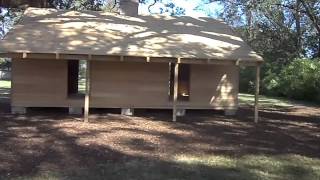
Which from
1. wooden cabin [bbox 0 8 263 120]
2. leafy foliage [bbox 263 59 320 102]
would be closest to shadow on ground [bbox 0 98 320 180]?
wooden cabin [bbox 0 8 263 120]

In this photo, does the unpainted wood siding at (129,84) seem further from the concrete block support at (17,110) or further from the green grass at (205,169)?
the green grass at (205,169)

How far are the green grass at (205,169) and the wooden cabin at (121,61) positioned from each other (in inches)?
215

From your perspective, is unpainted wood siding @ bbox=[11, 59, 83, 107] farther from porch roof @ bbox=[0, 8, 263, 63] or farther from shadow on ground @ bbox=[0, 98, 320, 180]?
porch roof @ bbox=[0, 8, 263, 63]

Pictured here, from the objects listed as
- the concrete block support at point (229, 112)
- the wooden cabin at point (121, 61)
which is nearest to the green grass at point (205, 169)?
the wooden cabin at point (121, 61)

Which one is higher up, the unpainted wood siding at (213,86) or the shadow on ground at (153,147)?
the unpainted wood siding at (213,86)

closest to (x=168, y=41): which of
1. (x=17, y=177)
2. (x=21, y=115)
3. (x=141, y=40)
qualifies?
(x=141, y=40)

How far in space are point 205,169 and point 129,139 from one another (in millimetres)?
3098

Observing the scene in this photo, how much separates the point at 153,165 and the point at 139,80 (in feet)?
24.9

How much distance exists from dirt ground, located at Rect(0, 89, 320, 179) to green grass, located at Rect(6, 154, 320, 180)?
75mm

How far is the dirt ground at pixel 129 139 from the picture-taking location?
852 centimetres

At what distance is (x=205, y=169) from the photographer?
8.20 metres

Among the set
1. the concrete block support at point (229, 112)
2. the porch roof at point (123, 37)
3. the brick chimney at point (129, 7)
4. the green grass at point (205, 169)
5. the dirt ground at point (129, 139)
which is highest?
the brick chimney at point (129, 7)

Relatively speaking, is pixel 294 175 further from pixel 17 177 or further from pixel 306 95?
pixel 306 95

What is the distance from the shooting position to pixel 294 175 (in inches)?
315
